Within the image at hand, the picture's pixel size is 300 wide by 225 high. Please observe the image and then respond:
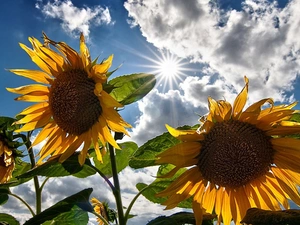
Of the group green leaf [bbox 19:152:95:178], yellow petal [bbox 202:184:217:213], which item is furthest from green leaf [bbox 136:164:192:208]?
green leaf [bbox 19:152:95:178]

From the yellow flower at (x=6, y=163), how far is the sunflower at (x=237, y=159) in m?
1.41

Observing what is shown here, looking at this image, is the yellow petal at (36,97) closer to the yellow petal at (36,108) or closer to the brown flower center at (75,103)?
the yellow petal at (36,108)

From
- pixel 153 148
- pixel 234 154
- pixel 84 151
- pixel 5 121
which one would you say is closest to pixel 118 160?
pixel 84 151

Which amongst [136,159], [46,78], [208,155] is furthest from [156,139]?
[46,78]

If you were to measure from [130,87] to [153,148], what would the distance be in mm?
365

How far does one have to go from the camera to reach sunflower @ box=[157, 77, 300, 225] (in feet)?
5.51

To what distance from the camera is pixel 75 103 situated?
213cm

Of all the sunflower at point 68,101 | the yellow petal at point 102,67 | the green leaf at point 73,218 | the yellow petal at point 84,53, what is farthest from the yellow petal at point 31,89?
the green leaf at point 73,218

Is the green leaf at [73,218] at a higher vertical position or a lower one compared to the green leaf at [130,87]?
lower

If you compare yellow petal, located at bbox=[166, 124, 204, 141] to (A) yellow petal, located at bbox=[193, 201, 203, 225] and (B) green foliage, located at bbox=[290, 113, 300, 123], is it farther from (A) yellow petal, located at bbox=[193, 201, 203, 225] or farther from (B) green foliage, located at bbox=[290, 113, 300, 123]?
(B) green foliage, located at bbox=[290, 113, 300, 123]

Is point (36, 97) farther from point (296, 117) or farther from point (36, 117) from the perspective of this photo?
point (296, 117)

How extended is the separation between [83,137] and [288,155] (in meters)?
1.00

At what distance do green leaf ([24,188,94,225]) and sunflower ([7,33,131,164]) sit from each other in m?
0.23

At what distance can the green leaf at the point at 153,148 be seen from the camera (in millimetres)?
1668
